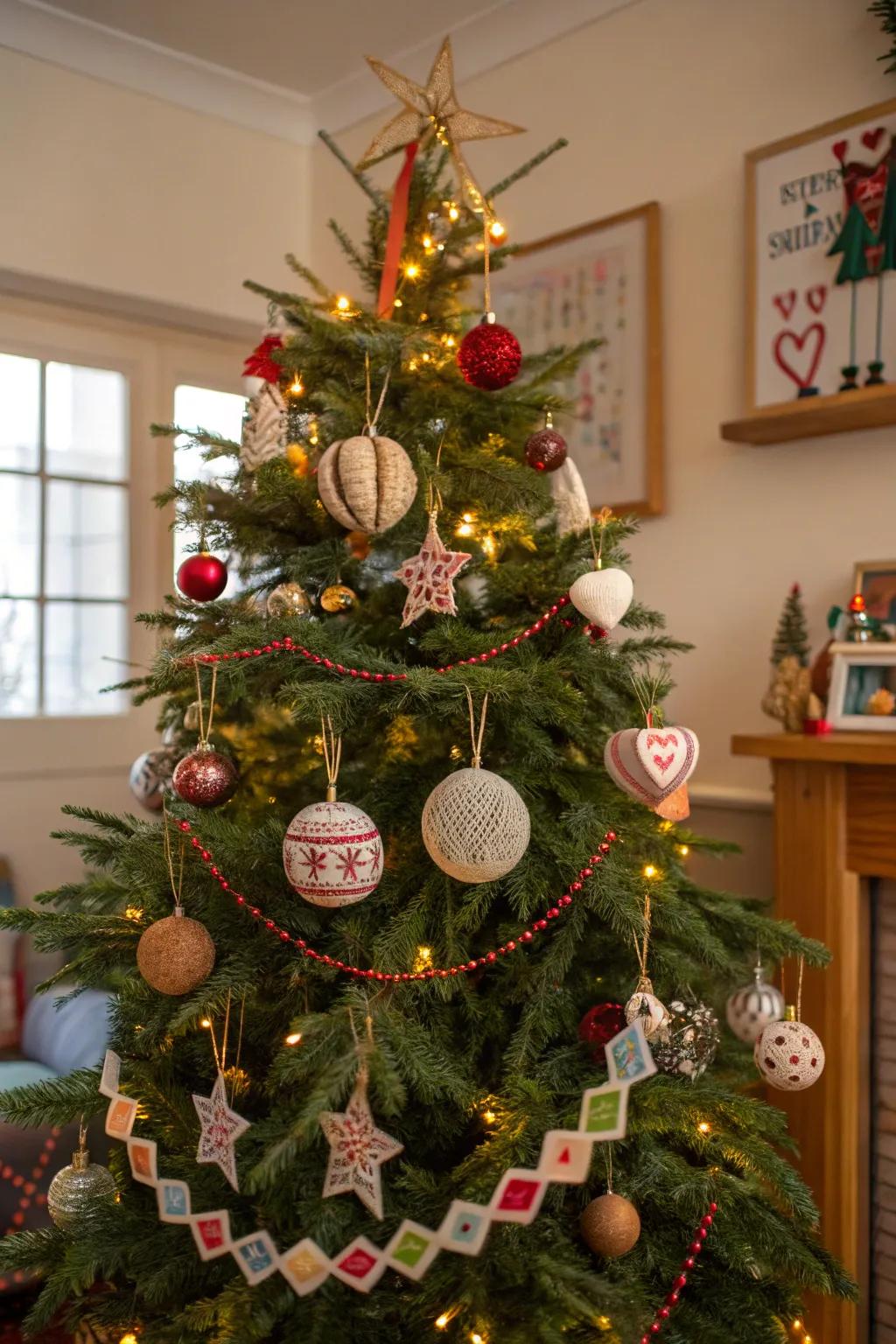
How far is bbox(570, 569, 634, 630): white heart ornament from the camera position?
1.14 meters

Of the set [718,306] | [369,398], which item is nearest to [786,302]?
[718,306]

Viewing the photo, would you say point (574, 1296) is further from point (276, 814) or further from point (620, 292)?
point (620, 292)

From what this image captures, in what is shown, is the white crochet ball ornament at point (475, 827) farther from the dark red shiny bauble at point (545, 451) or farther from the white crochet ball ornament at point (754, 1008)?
the white crochet ball ornament at point (754, 1008)

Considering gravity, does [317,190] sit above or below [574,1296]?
above

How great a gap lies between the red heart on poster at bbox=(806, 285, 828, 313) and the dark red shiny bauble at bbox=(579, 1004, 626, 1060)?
4.06 ft

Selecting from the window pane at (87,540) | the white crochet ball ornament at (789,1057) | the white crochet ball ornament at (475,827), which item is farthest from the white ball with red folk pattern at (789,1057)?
the window pane at (87,540)

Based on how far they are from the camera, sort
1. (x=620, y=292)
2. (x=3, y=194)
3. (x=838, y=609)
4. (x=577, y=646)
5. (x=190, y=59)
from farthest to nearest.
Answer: (x=190, y=59)
(x=3, y=194)
(x=620, y=292)
(x=838, y=609)
(x=577, y=646)

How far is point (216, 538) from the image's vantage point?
4.68 feet

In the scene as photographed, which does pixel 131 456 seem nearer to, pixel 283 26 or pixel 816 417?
pixel 283 26

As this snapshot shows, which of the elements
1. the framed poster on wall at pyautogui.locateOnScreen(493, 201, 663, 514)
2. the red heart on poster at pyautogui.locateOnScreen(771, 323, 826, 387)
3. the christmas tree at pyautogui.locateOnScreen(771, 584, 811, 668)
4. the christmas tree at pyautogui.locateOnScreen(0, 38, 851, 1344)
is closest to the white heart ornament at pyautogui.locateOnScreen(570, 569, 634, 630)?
the christmas tree at pyautogui.locateOnScreen(0, 38, 851, 1344)

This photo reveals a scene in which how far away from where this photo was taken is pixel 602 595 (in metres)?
1.13

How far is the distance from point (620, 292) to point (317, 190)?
1142 millimetres

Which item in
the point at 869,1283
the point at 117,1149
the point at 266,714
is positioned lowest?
the point at 869,1283

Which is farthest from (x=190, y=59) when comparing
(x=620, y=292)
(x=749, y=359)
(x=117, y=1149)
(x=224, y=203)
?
(x=117, y=1149)
